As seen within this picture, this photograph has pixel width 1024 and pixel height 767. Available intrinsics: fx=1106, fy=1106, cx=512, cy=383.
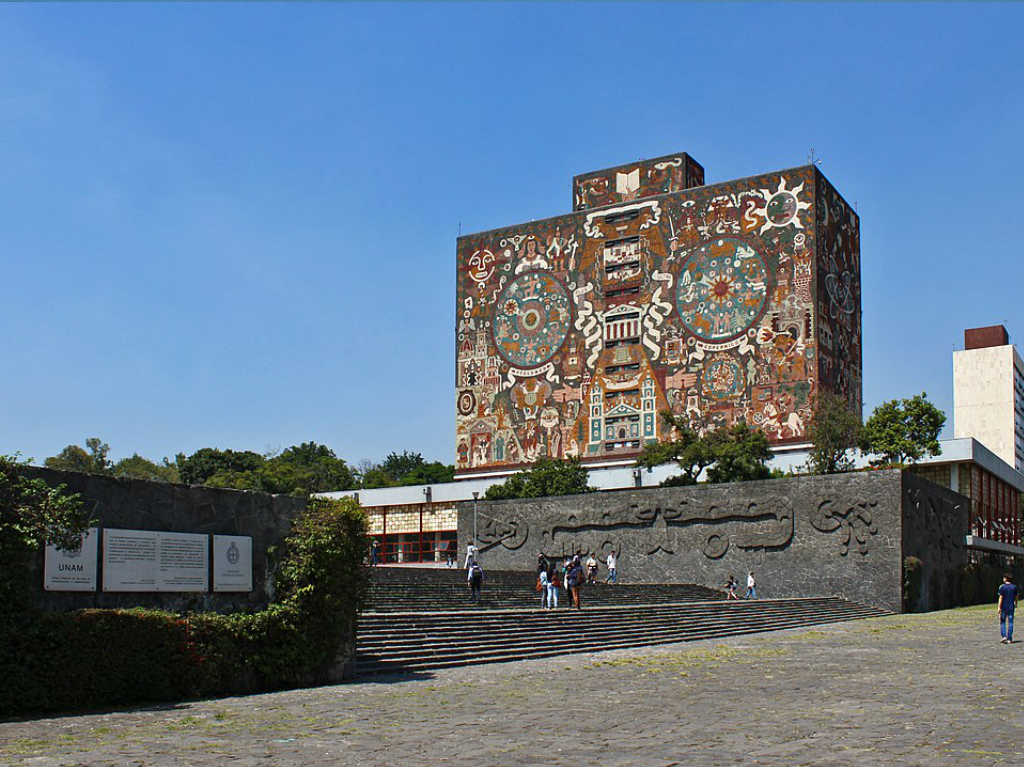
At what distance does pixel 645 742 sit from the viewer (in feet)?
30.3

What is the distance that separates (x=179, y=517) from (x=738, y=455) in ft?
114

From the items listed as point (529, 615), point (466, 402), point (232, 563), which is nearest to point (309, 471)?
point (466, 402)

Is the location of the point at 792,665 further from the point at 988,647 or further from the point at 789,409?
the point at 789,409

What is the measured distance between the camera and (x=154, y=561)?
13430mm

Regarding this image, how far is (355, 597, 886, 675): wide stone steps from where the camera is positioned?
56.4ft

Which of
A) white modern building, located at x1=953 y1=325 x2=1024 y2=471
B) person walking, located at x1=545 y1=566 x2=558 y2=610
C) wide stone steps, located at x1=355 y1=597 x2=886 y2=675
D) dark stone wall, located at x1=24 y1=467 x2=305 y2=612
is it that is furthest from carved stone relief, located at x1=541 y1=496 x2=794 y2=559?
white modern building, located at x1=953 y1=325 x2=1024 y2=471

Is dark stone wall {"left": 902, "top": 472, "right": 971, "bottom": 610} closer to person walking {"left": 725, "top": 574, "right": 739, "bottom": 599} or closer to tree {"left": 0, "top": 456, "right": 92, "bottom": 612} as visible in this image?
person walking {"left": 725, "top": 574, "right": 739, "bottom": 599}

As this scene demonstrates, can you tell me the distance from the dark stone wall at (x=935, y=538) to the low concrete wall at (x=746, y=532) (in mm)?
235

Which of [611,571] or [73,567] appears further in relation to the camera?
[611,571]

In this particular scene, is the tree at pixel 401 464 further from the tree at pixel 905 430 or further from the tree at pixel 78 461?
the tree at pixel 905 430

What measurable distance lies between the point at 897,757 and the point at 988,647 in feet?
42.1

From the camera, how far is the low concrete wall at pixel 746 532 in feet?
114

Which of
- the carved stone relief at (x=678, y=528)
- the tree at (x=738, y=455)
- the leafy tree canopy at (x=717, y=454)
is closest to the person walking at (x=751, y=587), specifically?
the carved stone relief at (x=678, y=528)

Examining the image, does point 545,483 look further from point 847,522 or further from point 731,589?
point 847,522
